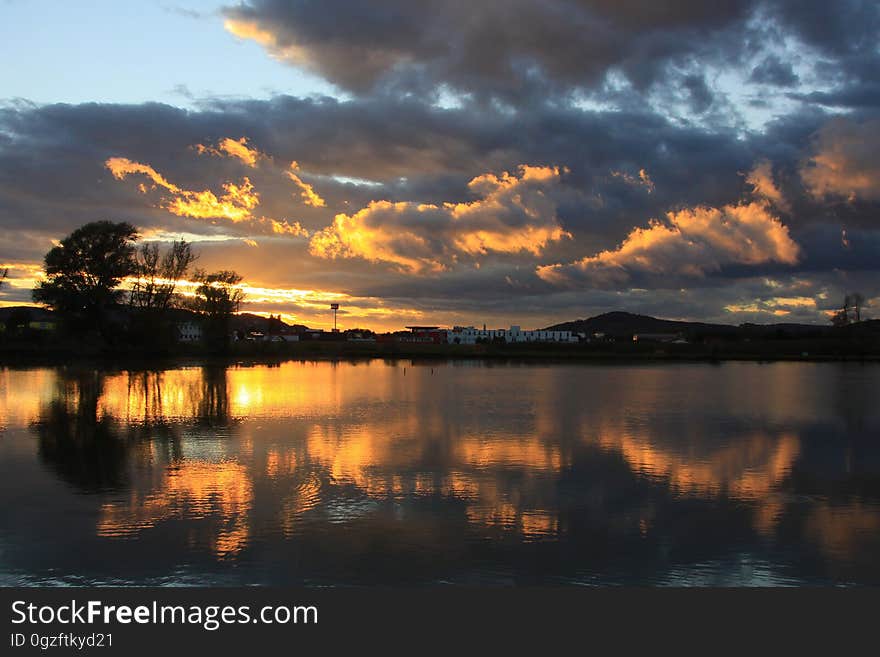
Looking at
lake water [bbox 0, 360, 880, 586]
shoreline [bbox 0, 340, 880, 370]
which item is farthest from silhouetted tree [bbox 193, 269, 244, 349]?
lake water [bbox 0, 360, 880, 586]

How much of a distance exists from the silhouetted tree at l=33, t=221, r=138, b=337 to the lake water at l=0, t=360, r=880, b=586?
5514 centimetres

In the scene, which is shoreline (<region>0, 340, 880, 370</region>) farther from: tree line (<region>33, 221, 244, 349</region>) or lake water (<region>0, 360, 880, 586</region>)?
lake water (<region>0, 360, 880, 586</region>)

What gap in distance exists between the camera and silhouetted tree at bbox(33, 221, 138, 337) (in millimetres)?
83562

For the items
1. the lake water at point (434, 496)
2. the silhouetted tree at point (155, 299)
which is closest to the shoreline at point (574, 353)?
the silhouetted tree at point (155, 299)

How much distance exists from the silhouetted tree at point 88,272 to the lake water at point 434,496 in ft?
181

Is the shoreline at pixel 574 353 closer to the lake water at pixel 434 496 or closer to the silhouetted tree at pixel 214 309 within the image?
the silhouetted tree at pixel 214 309

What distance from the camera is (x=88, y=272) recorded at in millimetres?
85312

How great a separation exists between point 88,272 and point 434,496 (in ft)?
266

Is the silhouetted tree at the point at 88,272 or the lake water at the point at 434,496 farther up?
the silhouetted tree at the point at 88,272

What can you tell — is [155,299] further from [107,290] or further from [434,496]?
[434,496]

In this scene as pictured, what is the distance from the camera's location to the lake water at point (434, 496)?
11797 mm

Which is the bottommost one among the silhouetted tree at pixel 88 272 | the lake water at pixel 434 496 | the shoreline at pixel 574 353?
the lake water at pixel 434 496

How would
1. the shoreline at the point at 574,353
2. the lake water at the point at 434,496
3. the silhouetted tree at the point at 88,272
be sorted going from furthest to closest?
the shoreline at the point at 574,353
the silhouetted tree at the point at 88,272
the lake water at the point at 434,496

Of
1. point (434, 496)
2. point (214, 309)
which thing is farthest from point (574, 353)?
point (434, 496)
